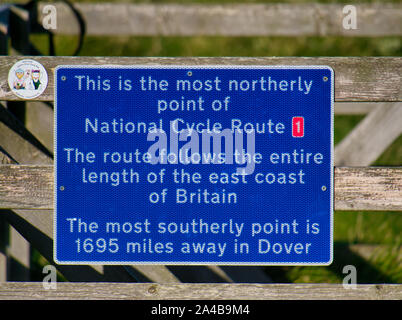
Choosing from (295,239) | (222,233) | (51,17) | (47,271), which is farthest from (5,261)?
(295,239)

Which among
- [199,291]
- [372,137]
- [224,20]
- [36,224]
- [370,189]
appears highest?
[224,20]

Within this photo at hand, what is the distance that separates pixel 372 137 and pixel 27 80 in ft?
7.98

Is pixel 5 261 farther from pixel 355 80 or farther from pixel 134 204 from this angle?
pixel 355 80

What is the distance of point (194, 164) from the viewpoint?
2652 mm

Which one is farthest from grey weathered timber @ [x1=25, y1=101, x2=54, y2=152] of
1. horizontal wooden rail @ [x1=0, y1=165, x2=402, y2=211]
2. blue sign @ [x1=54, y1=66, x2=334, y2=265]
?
blue sign @ [x1=54, y1=66, x2=334, y2=265]

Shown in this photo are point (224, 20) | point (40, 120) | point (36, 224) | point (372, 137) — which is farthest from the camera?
point (224, 20)

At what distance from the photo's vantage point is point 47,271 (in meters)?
2.93

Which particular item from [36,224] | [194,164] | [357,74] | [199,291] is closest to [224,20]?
[357,74]

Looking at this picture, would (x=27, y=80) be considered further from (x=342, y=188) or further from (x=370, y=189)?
(x=370, y=189)

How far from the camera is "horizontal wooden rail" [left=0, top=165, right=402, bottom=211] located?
270 cm

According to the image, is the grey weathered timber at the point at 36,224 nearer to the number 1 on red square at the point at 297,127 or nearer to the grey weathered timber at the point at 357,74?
the grey weathered timber at the point at 357,74

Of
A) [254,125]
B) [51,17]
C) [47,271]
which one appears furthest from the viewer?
[51,17]

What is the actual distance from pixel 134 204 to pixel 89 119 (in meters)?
0.43

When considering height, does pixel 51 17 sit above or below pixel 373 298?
above
